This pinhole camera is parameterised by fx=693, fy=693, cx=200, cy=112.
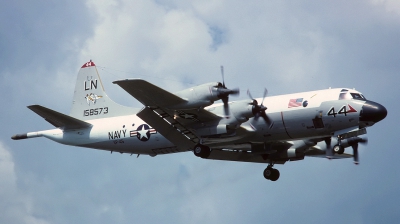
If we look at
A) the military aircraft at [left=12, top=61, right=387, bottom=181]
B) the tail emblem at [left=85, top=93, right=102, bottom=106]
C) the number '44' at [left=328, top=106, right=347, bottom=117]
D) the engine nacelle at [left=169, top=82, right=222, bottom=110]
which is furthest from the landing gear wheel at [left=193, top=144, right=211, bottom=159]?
the tail emblem at [left=85, top=93, right=102, bottom=106]

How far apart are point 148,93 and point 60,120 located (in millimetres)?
7191

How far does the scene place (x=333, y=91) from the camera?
108ft

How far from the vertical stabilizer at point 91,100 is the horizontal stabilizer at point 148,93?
17.6 feet

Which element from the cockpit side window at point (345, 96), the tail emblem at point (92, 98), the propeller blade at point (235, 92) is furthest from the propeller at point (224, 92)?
the tail emblem at point (92, 98)

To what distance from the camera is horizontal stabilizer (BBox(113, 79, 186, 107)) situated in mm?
30406

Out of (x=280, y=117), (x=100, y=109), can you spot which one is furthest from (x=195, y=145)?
(x=100, y=109)

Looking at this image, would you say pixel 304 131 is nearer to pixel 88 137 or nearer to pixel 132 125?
pixel 132 125

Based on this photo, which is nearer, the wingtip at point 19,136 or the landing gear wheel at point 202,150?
the landing gear wheel at point 202,150

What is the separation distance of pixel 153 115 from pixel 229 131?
371 cm

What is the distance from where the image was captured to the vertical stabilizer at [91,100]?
3822 centimetres

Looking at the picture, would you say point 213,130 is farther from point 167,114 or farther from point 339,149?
point 339,149

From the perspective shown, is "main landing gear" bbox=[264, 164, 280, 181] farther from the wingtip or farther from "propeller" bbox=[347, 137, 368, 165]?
the wingtip

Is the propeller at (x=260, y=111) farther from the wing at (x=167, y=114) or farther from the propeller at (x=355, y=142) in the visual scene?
the propeller at (x=355, y=142)

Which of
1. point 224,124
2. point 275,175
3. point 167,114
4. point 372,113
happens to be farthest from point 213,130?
point 372,113
